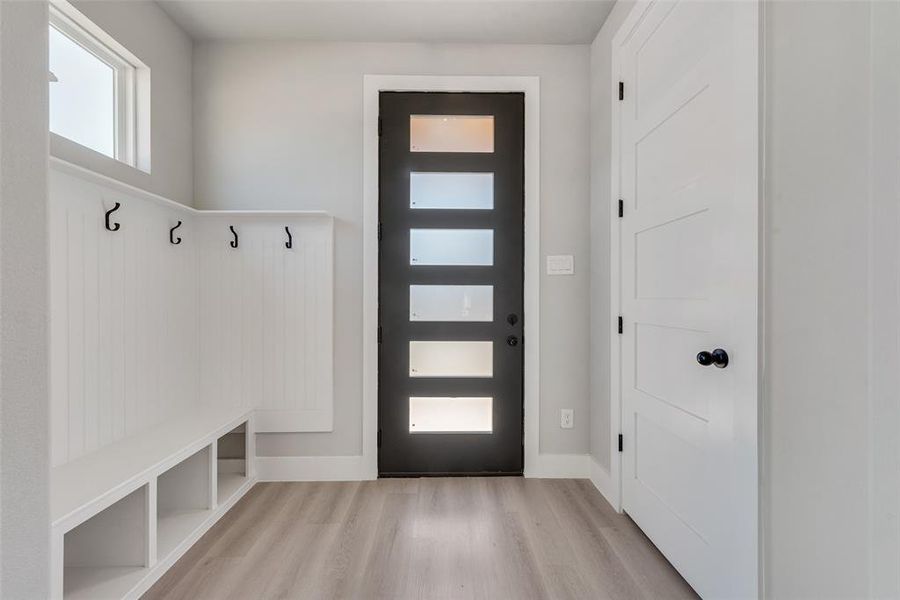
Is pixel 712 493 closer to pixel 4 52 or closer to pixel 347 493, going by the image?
pixel 347 493

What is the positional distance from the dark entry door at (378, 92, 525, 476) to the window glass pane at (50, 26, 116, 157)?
134cm

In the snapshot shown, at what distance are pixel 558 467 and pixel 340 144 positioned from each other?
2335 mm

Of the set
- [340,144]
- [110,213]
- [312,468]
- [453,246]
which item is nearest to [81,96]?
[110,213]

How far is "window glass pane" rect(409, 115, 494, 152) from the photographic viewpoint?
2.58m

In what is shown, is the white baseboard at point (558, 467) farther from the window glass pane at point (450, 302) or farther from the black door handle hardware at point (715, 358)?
the black door handle hardware at point (715, 358)

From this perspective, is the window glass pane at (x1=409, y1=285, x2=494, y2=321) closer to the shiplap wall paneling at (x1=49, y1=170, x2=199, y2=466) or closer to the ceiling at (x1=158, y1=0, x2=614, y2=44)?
the shiplap wall paneling at (x1=49, y1=170, x2=199, y2=466)

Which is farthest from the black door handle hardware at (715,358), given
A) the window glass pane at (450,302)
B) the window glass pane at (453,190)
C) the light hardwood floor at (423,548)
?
the window glass pane at (453,190)

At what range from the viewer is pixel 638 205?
1952 mm

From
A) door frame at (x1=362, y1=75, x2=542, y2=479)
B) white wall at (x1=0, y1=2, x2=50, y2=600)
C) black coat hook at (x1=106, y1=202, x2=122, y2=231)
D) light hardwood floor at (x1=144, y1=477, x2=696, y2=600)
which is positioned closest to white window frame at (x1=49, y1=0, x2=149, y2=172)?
black coat hook at (x1=106, y1=202, x2=122, y2=231)

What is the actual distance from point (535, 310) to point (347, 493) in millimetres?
1493

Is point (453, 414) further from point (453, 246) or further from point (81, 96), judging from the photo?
point (81, 96)

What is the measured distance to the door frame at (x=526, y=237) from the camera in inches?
100.0

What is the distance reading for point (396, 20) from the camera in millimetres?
2340

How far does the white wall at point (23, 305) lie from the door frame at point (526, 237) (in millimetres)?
1860
